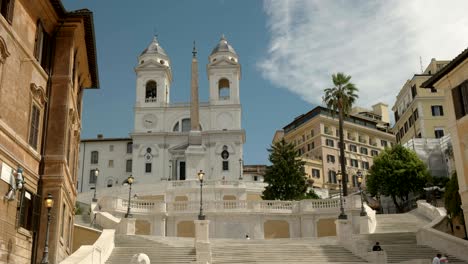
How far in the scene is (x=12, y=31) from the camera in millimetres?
18531

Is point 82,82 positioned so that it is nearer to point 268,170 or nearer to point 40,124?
point 40,124

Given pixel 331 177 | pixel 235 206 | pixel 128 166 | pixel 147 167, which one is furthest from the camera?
pixel 331 177

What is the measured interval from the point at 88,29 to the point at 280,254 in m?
14.3

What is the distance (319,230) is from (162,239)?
14.0 m

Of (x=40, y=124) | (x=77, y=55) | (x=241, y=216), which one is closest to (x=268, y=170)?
(x=241, y=216)

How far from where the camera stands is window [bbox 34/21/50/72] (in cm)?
2147

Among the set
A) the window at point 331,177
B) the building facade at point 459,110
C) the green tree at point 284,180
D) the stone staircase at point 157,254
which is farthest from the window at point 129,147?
the building facade at point 459,110

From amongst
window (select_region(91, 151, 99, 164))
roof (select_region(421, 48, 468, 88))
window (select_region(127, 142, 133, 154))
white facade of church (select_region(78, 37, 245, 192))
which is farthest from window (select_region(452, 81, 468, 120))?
window (select_region(91, 151, 99, 164))

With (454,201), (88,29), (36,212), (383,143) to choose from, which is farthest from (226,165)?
(36,212)

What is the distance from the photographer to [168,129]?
296 ft

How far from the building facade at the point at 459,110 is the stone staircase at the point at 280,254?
6.84 metres


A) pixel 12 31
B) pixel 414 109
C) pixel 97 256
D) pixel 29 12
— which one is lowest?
pixel 97 256

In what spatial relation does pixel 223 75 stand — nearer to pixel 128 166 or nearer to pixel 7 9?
pixel 128 166

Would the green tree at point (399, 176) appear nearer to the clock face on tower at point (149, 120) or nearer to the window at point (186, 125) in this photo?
the window at point (186, 125)
